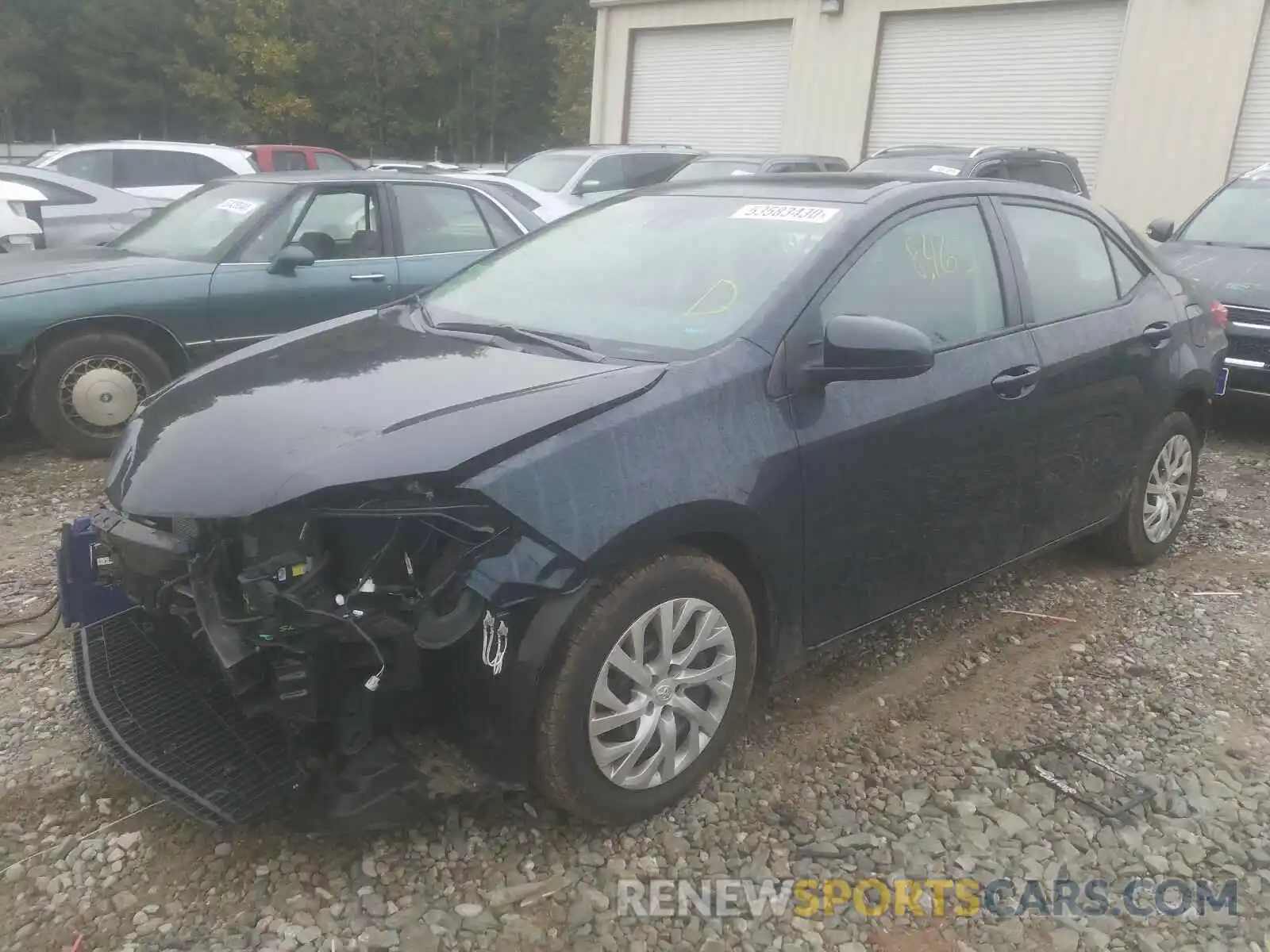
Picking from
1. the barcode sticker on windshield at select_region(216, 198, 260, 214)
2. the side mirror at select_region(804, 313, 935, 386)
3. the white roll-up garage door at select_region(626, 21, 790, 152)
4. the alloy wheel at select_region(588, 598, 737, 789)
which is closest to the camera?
the alloy wheel at select_region(588, 598, 737, 789)

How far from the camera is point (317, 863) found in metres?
2.55

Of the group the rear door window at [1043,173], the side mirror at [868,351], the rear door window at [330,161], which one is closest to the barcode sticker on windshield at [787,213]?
the side mirror at [868,351]

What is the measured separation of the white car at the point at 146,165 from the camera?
1238 cm

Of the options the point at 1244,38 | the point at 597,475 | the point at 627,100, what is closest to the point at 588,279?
the point at 597,475

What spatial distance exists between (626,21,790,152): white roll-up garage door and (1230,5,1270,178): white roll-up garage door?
791 centimetres

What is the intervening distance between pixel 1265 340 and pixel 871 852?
5.32 m

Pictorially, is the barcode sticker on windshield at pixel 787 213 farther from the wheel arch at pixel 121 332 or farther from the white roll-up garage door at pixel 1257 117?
the white roll-up garage door at pixel 1257 117

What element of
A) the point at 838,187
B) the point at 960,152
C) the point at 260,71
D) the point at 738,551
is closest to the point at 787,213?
the point at 838,187

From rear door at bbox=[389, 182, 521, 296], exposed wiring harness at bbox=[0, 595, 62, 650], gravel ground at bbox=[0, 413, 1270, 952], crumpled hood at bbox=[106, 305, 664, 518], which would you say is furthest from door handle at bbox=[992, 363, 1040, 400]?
rear door at bbox=[389, 182, 521, 296]

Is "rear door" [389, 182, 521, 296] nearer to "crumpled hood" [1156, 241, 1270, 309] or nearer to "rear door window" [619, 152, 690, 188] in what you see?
"crumpled hood" [1156, 241, 1270, 309]

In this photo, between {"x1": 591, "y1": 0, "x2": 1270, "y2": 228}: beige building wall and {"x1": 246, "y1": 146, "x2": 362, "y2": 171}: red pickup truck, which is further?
{"x1": 246, "y1": 146, "x2": 362, "y2": 171}: red pickup truck

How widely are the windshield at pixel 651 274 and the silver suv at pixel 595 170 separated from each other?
9220mm

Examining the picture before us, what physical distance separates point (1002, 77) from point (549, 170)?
26.0 feet

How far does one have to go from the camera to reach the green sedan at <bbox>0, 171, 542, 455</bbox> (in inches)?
215
